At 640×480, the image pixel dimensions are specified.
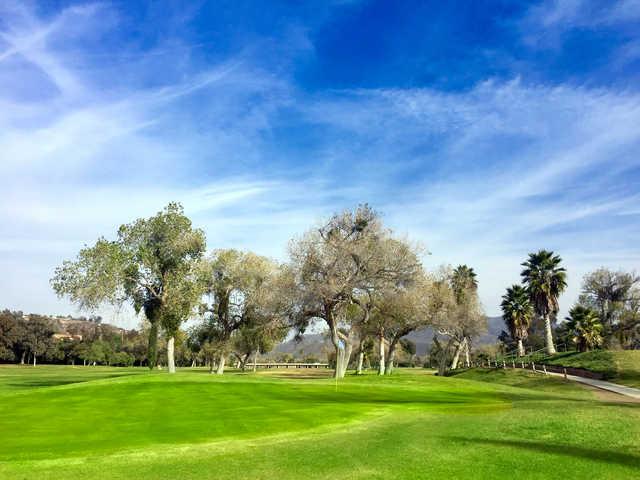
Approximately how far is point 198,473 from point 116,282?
126 ft

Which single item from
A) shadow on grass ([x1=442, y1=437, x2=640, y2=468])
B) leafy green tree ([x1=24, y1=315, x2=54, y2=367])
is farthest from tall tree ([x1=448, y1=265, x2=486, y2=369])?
leafy green tree ([x1=24, y1=315, x2=54, y2=367])

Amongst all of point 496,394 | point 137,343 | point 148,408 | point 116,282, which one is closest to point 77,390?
point 148,408

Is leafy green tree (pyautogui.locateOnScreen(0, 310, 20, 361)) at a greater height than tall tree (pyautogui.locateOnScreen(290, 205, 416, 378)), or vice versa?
tall tree (pyautogui.locateOnScreen(290, 205, 416, 378))

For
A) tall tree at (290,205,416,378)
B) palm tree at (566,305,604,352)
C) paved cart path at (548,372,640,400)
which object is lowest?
paved cart path at (548,372,640,400)

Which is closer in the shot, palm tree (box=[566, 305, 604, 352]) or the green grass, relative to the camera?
the green grass

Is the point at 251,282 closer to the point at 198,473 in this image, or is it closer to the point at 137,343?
the point at 198,473

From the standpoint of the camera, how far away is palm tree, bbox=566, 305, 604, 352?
60.4 meters

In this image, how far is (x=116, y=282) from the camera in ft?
148

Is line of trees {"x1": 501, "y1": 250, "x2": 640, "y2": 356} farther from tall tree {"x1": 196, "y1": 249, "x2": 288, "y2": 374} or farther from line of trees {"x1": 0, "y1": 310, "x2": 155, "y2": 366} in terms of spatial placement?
line of trees {"x1": 0, "y1": 310, "x2": 155, "y2": 366}

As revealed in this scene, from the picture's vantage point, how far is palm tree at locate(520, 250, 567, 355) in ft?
222

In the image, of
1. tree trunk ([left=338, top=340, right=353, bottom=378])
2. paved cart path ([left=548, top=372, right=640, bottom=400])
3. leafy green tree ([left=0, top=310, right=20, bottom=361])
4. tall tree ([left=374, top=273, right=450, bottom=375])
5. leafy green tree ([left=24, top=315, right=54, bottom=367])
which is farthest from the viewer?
leafy green tree ([left=24, top=315, right=54, bottom=367])

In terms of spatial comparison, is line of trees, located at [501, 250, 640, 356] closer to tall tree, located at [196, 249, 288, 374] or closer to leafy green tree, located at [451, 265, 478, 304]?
leafy green tree, located at [451, 265, 478, 304]

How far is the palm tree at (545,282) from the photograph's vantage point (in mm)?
67812

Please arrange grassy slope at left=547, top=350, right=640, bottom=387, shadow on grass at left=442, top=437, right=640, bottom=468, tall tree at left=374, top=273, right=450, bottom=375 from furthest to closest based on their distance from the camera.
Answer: tall tree at left=374, top=273, right=450, bottom=375 → grassy slope at left=547, top=350, right=640, bottom=387 → shadow on grass at left=442, top=437, right=640, bottom=468
